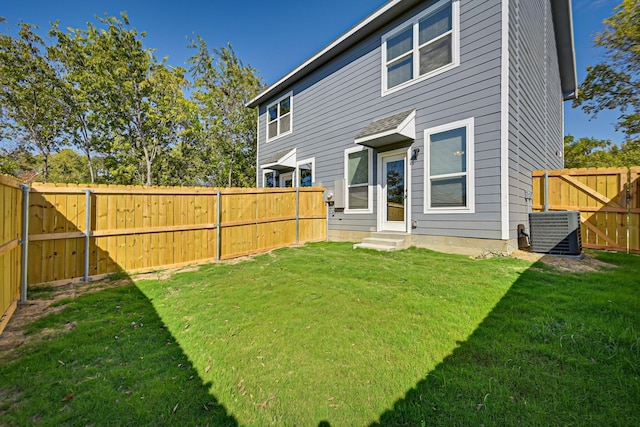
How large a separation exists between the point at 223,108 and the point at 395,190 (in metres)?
14.3

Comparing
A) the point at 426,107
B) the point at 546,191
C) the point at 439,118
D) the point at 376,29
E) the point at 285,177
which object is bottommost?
the point at 546,191

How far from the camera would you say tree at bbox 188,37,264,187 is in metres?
17.1

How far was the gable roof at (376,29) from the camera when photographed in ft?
23.0

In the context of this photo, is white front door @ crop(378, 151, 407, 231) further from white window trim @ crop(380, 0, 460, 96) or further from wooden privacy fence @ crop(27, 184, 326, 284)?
wooden privacy fence @ crop(27, 184, 326, 284)

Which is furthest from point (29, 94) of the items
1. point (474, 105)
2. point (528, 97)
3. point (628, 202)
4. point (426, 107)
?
point (628, 202)

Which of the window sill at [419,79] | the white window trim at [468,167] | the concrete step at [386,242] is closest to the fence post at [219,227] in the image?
the concrete step at [386,242]

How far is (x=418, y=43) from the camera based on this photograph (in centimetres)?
660

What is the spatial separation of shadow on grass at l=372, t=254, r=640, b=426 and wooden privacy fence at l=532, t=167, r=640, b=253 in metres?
3.97

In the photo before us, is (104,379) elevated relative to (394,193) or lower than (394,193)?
lower

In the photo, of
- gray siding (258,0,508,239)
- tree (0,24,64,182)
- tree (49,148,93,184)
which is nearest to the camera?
gray siding (258,0,508,239)

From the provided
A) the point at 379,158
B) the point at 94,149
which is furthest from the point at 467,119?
the point at 94,149

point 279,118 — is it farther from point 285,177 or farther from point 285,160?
point 285,177

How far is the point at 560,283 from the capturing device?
371 centimetres

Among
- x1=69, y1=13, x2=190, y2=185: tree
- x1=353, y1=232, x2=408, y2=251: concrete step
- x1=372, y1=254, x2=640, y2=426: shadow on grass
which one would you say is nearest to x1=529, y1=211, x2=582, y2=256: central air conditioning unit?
x1=372, y1=254, x2=640, y2=426: shadow on grass
